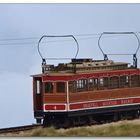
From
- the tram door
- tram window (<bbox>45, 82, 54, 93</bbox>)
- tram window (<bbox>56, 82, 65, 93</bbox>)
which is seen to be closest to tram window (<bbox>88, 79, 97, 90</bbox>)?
tram window (<bbox>56, 82, 65, 93</bbox>)

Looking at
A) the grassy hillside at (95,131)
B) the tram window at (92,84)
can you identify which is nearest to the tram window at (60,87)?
the tram window at (92,84)

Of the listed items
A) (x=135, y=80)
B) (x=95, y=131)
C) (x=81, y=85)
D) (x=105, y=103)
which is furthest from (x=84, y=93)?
(x=135, y=80)

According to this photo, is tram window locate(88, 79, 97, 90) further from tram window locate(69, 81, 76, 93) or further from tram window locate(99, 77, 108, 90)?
tram window locate(69, 81, 76, 93)

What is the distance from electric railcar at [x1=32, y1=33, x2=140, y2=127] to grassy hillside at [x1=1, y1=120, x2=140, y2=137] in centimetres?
14

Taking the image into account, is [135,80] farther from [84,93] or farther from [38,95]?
[38,95]

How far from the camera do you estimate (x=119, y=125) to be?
12.1 metres

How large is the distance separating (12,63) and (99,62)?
1127 millimetres

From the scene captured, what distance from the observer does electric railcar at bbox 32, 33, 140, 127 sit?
39.6ft

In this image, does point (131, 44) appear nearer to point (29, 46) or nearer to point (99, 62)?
point (99, 62)

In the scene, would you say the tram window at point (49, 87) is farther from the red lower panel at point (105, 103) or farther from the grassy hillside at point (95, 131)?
the grassy hillside at point (95, 131)

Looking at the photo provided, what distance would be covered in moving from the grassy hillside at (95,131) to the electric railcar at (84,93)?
14 cm

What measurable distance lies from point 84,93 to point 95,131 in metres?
0.56

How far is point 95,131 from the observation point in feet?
39.1

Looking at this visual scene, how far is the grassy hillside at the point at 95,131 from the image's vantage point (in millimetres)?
11836
